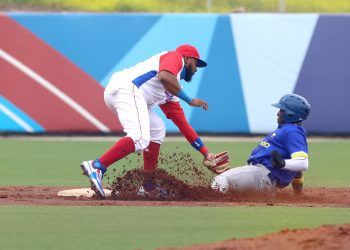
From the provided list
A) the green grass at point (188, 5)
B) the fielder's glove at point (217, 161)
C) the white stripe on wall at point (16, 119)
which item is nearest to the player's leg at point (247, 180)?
the fielder's glove at point (217, 161)

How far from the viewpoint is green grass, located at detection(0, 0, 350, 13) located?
24.2m

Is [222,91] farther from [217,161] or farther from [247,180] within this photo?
[247,180]

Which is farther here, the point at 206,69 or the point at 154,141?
the point at 206,69

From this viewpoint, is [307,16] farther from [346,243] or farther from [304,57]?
[346,243]

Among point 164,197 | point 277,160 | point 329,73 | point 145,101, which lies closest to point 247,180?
point 277,160

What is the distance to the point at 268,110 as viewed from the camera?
19.9m

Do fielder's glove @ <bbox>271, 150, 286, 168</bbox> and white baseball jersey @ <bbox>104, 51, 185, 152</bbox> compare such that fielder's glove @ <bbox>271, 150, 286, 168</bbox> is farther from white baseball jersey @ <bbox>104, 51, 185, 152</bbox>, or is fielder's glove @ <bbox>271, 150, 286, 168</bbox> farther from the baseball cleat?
the baseball cleat

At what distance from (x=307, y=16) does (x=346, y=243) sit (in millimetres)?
12919

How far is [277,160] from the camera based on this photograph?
1051cm

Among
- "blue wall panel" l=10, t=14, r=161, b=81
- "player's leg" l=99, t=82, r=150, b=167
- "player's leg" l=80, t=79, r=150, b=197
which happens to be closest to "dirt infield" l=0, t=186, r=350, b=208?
"player's leg" l=80, t=79, r=150, b=197

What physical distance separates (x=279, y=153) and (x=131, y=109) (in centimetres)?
170

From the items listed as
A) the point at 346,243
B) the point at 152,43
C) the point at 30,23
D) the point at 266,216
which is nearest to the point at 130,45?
the point at 152,43

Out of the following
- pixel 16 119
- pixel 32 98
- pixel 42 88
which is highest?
pixel 42 88

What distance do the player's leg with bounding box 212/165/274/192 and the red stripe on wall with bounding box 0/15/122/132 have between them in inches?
351
